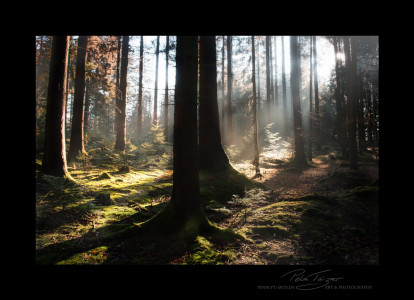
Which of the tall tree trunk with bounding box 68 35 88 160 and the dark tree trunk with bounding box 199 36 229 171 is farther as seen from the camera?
the tall tree trunk with bounding box 68 35 88 160

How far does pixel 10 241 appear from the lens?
8.98 ft

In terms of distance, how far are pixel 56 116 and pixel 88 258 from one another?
586 centimetres

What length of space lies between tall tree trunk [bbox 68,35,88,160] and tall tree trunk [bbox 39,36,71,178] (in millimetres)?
4408

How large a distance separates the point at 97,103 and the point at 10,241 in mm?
19651

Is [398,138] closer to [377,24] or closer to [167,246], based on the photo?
[377,24]

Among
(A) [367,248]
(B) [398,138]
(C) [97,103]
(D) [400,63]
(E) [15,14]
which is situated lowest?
(A) [367,248]

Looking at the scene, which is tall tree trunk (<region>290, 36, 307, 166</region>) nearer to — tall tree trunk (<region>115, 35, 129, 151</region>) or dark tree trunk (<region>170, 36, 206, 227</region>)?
dark tree trunk (<region>170, 36, 206, 227</region>)

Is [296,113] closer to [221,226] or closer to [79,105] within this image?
[221,226]

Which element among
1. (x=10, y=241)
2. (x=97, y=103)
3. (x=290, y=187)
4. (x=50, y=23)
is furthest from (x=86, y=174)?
(x=97, y=103)

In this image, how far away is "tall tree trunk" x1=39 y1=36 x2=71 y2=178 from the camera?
6.85m

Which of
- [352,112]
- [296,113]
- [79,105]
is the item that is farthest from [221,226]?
[296,113]

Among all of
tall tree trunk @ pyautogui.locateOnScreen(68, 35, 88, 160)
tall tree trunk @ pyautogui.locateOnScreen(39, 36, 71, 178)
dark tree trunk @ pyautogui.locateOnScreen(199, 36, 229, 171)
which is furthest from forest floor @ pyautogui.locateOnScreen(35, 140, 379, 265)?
tall tree trunk @ pyautogui.locateOnScreen(68, 35, 88, 160)

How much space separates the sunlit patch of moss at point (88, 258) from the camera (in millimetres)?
3361

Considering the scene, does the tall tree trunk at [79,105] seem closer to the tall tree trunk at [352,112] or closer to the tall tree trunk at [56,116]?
the tall tree trunk at [56,116]
